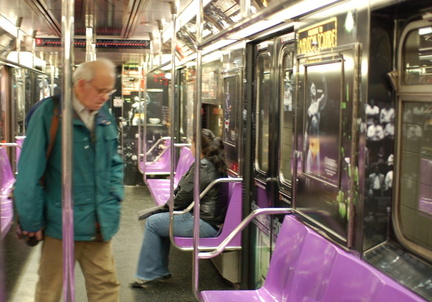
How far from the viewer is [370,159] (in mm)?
2633

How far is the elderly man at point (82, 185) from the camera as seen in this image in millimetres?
2854

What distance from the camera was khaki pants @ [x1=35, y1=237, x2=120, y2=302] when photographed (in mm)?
3051

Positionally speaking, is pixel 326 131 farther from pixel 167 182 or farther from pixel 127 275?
pixel 167 182

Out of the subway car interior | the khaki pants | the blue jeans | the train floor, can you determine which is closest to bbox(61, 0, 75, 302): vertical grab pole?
the subway car interior

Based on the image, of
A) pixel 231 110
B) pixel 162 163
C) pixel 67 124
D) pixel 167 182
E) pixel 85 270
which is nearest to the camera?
pixel 67 124

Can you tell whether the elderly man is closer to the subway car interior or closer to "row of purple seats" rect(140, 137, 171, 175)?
the subway car interior

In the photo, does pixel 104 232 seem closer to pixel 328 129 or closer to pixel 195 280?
pixel 195 280

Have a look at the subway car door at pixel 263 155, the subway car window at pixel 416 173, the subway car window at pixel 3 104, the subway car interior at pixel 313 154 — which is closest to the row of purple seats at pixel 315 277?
the subway car interior at pixel 313 154

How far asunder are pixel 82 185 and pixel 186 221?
2429 millimetres

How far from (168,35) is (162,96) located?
179cm

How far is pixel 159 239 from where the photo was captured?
543 cm

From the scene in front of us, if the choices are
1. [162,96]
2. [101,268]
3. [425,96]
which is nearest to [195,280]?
[101,268]

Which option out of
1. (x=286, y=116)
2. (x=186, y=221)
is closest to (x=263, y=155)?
(x=286, y=116)

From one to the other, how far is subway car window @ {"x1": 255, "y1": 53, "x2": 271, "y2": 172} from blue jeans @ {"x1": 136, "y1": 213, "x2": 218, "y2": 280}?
0.85 m
